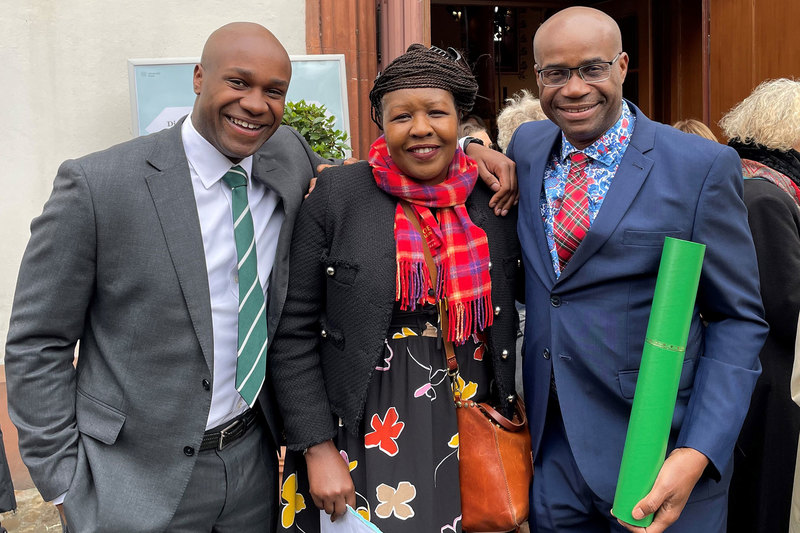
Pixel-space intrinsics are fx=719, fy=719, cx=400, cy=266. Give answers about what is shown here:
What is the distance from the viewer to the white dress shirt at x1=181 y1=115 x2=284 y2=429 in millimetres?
2111

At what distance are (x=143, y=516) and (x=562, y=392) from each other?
49.6 inches

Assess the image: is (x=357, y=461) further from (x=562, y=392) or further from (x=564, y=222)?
(x=564, y=222)

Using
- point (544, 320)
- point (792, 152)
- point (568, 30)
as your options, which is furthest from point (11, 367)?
point (792, 152)

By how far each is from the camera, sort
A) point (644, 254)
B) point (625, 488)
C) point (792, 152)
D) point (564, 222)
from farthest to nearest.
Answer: point (792, 152) < point (564, 222) < point (644, 254) < point (625, 488)

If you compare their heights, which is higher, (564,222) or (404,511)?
(564,222)

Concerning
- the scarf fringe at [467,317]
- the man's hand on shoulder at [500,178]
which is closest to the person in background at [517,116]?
the man's hand on shoulder at [500,178]

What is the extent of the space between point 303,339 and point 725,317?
125 centimetres

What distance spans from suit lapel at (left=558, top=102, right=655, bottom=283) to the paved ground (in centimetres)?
354

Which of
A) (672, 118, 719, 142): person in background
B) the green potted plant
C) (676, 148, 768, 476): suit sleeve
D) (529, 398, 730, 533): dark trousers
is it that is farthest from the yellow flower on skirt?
(672, 118, 719, 142): person in background

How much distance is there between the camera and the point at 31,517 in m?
4.23

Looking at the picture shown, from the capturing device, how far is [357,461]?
2174mm

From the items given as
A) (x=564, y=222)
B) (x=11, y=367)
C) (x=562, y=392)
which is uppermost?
(x=564, y=222)

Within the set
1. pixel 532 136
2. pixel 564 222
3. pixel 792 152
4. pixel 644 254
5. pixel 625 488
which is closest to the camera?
pixel 625 488

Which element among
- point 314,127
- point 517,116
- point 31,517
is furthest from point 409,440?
point 31,517
